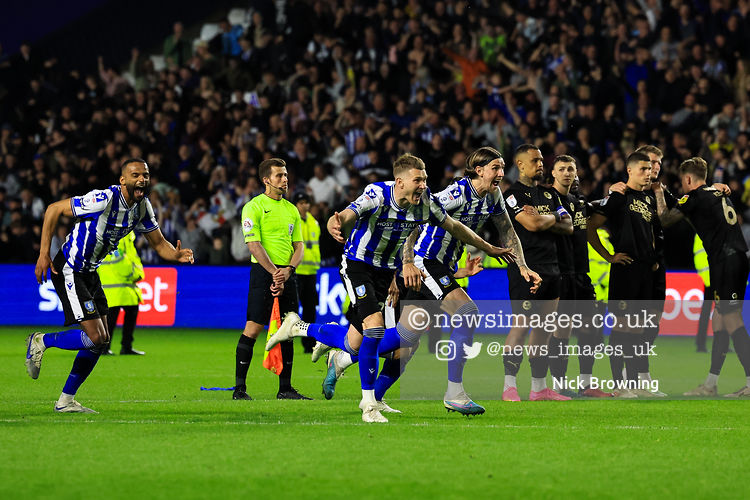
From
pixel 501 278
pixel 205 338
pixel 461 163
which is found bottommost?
pixel 205 338

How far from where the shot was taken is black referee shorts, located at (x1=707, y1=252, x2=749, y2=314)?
1120 centimetres

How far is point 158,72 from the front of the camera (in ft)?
87.2

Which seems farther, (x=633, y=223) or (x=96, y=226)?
(x=633, y=223)

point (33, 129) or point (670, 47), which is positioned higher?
point (670, 47)

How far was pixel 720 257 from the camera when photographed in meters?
11.3

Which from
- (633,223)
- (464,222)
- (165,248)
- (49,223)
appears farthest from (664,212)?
(49,223)

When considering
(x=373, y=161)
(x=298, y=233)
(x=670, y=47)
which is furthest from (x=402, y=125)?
(x=298, y=233)

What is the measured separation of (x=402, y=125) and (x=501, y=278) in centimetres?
482

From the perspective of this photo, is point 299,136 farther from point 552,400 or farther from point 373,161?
point 552,400

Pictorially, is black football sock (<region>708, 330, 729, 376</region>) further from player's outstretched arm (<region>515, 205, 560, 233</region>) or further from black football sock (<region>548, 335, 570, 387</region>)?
player's outstretched arm (<region>515, 205, 560, 233</region>)

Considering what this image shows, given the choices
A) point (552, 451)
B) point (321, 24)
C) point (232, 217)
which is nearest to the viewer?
point (552, 451)

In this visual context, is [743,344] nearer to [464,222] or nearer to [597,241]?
[597,241]

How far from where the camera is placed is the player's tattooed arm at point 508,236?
966 cm

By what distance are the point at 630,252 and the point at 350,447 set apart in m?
4.64
